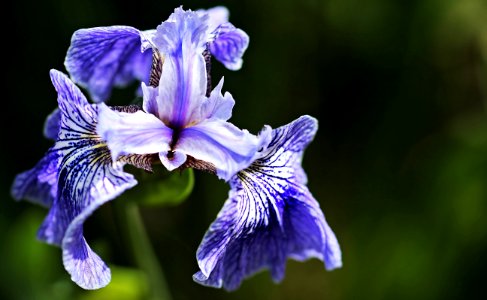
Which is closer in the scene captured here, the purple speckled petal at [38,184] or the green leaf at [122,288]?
the purple speckled petal at [38,184]

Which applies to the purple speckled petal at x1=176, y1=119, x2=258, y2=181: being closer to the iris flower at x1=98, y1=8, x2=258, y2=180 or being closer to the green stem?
the iris flower at x1=98, y1=8, x2=258, y2=180

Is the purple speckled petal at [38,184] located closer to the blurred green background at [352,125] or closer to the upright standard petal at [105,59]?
the upright standard petal at [105,59]

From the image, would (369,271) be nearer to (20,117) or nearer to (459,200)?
(459,200)

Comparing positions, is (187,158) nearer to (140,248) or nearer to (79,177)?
(79,177)

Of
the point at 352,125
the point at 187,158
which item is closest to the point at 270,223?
the point at 187,158

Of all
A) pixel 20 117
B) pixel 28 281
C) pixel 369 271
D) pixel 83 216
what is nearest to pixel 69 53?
pixel 83 216

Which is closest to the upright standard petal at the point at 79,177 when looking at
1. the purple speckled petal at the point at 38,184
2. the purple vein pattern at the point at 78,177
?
the purple vein pattern at the point at 78,177
